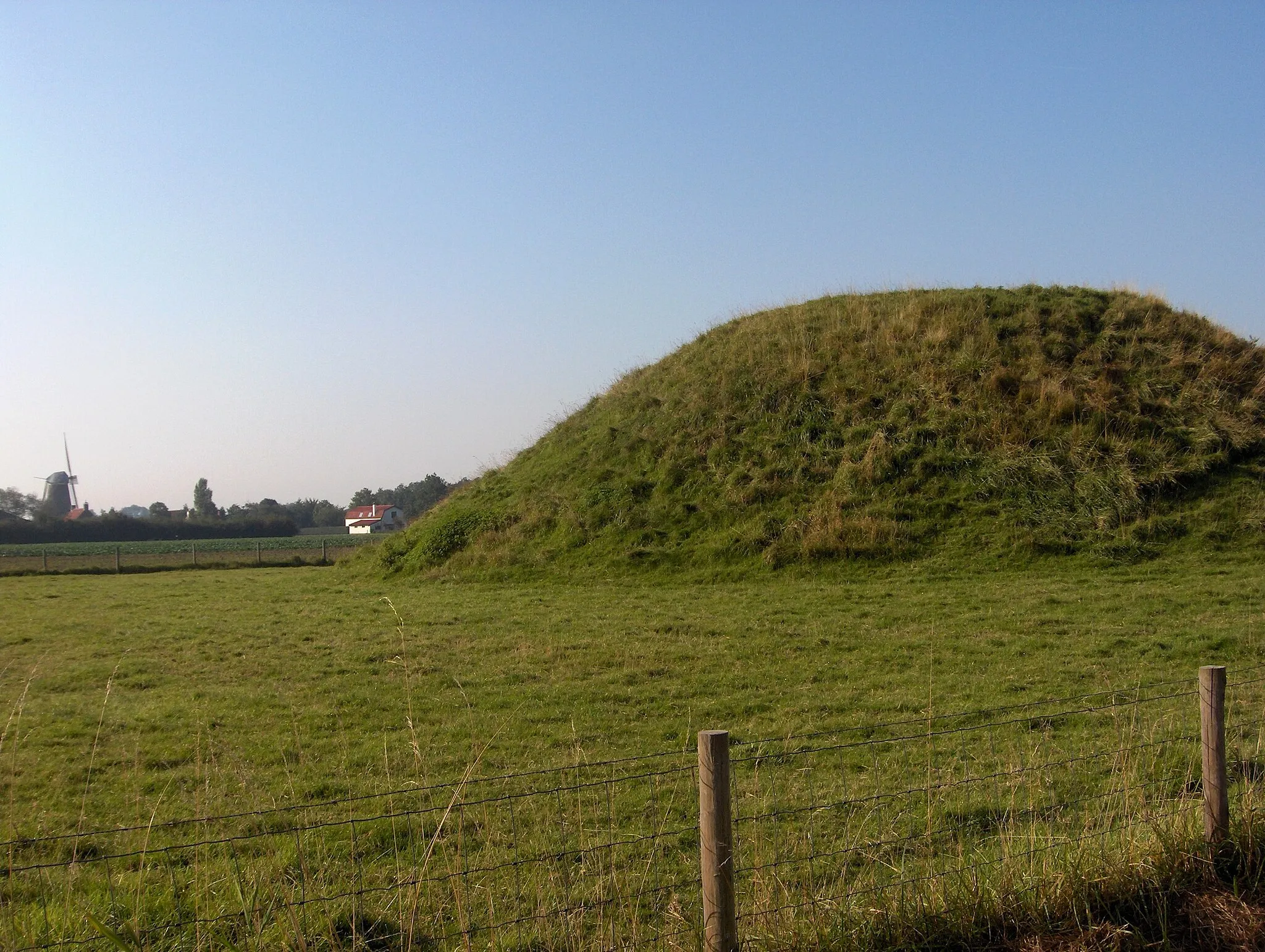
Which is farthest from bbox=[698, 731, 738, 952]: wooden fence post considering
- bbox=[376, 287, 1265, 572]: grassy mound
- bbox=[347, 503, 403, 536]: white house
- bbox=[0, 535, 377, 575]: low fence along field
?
bbox=[347, 503, 403, 536]: white house

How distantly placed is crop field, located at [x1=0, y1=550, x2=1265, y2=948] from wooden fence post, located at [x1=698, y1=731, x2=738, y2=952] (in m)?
0.27

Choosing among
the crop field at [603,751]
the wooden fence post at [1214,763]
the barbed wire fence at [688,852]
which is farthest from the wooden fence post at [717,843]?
the wooden fence post at [1214,763]

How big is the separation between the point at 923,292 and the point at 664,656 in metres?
20.8

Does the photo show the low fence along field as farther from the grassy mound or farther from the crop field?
the crop field

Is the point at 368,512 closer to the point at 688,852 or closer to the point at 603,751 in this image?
the point at 603,751

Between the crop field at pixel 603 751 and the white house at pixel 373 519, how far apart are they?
85.7 meters

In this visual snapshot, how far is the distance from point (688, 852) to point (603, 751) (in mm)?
2693

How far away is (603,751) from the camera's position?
29.7 feet

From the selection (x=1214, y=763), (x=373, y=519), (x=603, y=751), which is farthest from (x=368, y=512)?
(x=1214, y=763)

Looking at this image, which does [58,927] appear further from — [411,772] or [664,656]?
[664,656]

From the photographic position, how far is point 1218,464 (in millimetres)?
22203

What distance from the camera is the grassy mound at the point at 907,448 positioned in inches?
846

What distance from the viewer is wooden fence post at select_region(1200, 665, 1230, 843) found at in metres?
5.17

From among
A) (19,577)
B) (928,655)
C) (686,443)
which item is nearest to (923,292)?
(686,443)
